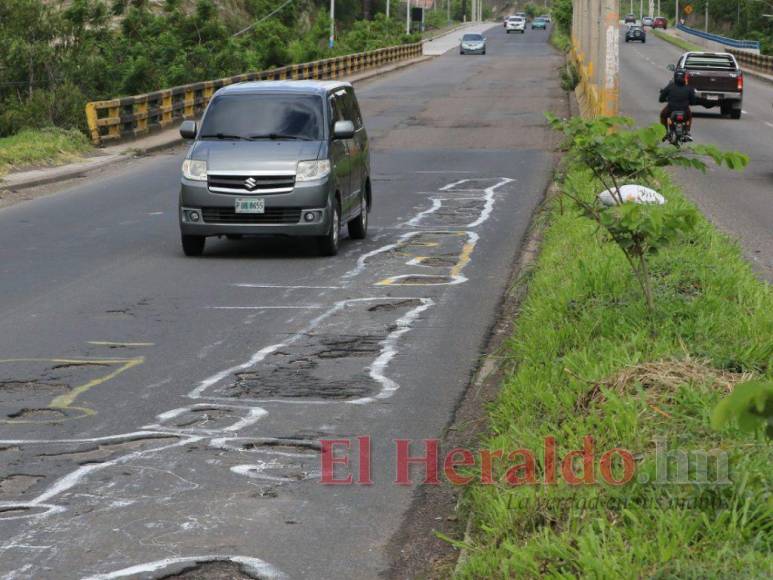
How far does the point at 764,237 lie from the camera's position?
1684cm

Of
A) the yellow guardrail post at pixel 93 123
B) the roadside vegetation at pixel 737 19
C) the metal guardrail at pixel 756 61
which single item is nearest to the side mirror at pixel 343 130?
the yellow guardrail post at pixel 93 123

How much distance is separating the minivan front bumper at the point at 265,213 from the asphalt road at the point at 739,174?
4755mm

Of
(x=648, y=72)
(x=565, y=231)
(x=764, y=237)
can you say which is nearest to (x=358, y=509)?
(x=565, y=231)

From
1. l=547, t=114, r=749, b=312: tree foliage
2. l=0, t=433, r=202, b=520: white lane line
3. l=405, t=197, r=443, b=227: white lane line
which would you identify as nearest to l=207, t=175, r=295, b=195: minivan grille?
l=405, t=197, r=443, b=227: white lane line

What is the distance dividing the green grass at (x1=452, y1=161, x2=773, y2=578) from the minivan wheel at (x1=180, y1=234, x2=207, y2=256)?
5058 millimetres

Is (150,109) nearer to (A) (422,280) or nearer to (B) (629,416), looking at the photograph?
(A) (422,280)

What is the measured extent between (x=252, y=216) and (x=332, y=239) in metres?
0.94

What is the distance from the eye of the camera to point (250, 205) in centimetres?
1545

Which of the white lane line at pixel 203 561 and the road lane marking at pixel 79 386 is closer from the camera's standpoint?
the white lane line at pixel 203 561

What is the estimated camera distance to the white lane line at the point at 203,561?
220 inches

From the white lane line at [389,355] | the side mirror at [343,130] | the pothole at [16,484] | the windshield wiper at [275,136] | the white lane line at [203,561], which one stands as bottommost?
the white lane line at [389,355]

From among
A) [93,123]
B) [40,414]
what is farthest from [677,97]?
[40,414]

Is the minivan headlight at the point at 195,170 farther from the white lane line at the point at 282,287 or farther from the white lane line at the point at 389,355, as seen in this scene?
the white lane line at the point at 389,355

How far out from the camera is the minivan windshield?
1608 centimetres
